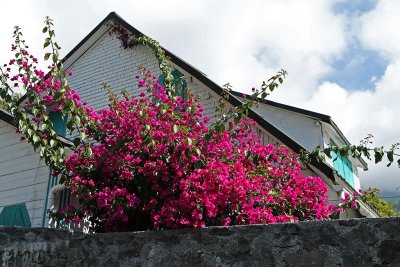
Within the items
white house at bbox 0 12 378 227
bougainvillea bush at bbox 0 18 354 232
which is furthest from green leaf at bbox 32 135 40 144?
white house at bbox 0 12 378 227

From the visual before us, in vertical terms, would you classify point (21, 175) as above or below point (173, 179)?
above

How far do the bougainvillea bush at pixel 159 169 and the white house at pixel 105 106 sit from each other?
2.70 metres

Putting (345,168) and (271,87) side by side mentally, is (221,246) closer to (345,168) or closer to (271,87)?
(271,87)

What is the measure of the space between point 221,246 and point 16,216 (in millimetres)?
6477

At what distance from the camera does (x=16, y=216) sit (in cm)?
907

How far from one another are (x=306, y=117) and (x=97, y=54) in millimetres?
6512

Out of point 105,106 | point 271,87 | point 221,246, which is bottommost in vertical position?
point 221,246

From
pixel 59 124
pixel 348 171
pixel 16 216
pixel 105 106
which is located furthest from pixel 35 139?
pixel 348 171

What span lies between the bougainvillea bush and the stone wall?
0.26m

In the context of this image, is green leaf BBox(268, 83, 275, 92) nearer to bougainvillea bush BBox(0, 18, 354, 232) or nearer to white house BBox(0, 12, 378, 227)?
bougainvillea bush BBox(0, 18, 354, 232)

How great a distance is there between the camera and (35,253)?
14.9ft

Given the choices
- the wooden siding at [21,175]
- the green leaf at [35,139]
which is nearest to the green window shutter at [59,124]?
the wooden siding at [21,175]

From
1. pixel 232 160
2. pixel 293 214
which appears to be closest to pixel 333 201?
pixel 293 214

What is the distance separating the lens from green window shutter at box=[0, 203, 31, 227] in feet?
29.3
